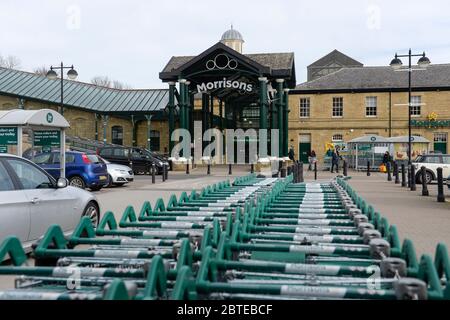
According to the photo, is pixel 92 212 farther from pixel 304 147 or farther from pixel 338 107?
pixel 304 147

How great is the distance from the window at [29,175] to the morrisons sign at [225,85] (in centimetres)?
2547

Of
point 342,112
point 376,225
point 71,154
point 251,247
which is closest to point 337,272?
point 251,247

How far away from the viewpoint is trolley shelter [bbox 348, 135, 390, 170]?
117ft

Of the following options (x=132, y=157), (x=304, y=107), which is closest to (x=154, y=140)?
(x=304, y=107)

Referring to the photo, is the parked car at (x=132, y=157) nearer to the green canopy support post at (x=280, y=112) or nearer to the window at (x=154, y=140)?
the green canopy support post at (x=280, y=112)

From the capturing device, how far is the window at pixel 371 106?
45.3 m

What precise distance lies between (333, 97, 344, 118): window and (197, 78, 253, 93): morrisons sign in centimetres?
1501

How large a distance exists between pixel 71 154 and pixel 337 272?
1644cm

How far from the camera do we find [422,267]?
3.16m

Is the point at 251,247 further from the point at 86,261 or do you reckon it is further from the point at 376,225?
the point at 376,225

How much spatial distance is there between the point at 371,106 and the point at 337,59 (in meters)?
40.5

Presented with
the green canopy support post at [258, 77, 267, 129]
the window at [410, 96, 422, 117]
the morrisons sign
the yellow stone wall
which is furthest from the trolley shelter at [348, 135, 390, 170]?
the window at [410, 96, 422, 117]

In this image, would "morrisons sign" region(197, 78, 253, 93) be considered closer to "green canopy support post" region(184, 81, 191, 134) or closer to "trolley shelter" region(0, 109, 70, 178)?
"green canopy support post" region(184, 81, 191, 134)

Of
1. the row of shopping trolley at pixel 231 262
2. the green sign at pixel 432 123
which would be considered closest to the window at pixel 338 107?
the green sign at pixel 432 123
